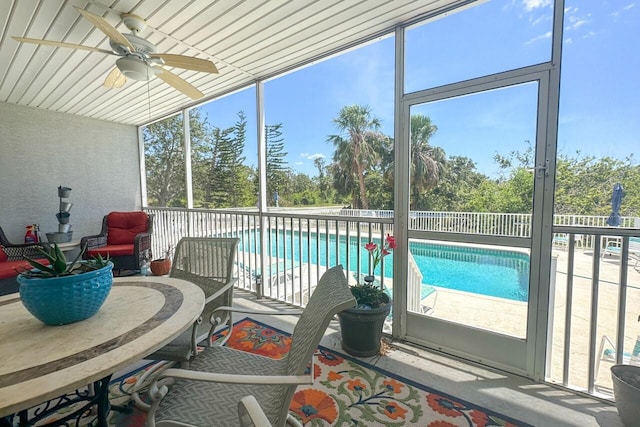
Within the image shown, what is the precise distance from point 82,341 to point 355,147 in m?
11.5

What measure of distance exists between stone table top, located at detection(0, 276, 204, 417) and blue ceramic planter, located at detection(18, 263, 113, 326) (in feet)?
0.15

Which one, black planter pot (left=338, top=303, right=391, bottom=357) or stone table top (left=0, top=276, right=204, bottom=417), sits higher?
stone table top (left=0, top=276, right=204, bottom=417)

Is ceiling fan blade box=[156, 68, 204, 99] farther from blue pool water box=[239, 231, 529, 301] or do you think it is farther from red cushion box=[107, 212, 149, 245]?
red cushion box=[107, 212, 149, 245]

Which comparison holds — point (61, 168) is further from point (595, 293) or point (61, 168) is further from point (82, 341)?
point (595, 293)

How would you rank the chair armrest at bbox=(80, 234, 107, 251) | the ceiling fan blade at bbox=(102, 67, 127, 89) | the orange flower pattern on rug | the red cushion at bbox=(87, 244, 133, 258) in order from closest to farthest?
the orange flower pattern on rug < the ceiling fan blade at bbox=(102, 67, 127, 89) < the red cushion at bbox=(87, 244, 133, 258) < the chair armrest at bbox=(80, 234, 107, 251)

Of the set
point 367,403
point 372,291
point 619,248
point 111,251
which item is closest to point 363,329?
point 372,291

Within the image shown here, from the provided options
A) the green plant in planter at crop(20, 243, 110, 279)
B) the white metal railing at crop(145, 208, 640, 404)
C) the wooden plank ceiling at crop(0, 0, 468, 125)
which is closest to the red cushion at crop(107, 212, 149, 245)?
the wooden plank ceiling at crop(0, 0, 468, 125)

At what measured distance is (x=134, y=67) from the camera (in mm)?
2186

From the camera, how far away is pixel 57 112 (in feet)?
14.2

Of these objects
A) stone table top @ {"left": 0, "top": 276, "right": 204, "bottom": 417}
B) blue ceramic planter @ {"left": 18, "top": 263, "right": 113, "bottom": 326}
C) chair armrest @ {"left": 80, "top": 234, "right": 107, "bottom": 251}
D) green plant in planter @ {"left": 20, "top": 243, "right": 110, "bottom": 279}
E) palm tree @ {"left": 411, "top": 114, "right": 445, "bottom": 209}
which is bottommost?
chair armrest @ {"left": 80, "top": 234, "right": 107, "bottom": 251}

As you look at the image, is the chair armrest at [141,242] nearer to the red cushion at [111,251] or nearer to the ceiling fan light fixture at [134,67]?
the red cushion at [111,251]

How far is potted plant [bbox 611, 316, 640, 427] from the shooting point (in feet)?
4.43

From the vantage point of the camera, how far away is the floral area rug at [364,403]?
1508 millimetres

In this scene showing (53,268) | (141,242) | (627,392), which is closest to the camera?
(53,268)
